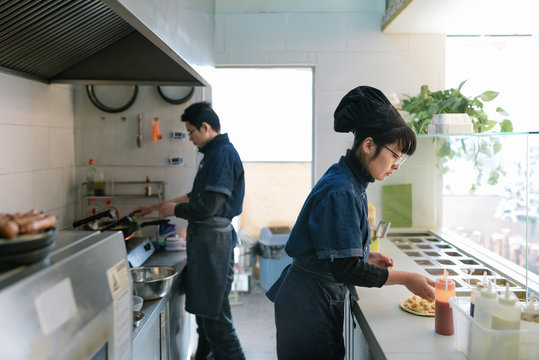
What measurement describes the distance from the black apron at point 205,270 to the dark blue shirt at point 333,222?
1.01 metres

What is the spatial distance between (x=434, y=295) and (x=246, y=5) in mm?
2419

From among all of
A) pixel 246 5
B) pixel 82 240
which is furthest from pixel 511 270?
pixel 246 5

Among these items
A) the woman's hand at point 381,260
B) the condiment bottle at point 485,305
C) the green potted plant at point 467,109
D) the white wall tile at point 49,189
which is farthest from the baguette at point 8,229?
the green potted plant at point 467,109

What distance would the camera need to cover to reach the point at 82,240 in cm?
91

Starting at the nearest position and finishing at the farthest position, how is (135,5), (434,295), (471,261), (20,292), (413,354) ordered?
(20,292) < (135,5) < (413,354) < (434,295) < (471,261)

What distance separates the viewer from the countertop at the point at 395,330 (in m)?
1.28

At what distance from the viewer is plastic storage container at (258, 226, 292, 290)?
420cm

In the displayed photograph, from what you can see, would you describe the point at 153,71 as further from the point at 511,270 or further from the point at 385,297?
the point at 511,270

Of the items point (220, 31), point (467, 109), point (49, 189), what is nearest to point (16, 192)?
point (49, 189)

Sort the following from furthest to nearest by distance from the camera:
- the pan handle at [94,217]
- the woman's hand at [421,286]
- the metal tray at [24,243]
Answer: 1. the pan handle at [94,217]
2. the woman's hand at [421,286]
3. the metal tray at [24,243]

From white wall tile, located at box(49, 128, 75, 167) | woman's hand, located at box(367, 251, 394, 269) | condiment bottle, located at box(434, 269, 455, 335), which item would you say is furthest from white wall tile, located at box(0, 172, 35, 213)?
condiment bottle, located at box(434, 269, 455, 335)

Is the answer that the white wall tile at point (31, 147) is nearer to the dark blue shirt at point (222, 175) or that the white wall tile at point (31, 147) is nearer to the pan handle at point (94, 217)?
the pan handle at point (94, 217)

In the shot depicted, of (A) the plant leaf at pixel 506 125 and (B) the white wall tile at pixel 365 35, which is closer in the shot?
(A) the plant leaf at pixel 506 125

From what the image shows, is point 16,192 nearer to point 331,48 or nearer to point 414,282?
point 414,282
